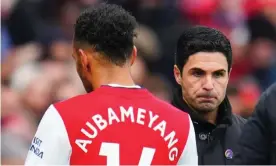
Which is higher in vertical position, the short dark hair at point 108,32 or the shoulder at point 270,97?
the short dark hair at point 108,32

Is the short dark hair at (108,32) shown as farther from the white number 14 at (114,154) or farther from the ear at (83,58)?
the white number 14 at (114,154)

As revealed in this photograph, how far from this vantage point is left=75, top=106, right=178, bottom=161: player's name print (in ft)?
12.6

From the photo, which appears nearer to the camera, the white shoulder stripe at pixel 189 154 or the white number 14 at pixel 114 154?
the white number 14 at pixel 114 154

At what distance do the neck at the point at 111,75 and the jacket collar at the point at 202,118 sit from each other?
936mm

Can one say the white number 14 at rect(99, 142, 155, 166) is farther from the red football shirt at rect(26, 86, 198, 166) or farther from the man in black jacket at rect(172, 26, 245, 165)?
the man in black jacket at rect(172, 26, 245, 165)

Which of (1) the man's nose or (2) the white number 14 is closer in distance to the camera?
(2) the white number 14

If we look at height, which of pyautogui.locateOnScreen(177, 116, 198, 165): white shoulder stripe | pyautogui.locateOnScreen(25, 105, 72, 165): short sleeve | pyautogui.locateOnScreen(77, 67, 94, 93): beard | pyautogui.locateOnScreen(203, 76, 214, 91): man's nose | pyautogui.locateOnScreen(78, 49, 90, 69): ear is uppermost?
pyautogui.locateOnScreen(78, 49, 90, 69): ear

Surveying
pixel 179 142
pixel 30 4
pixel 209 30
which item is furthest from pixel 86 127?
pixel 30 4

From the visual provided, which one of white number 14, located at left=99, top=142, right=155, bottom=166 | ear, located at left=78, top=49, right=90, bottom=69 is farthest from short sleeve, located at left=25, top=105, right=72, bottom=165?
ear, located at left=78, top=49, right=90, bottom=69

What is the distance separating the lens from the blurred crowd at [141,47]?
27.3 feet

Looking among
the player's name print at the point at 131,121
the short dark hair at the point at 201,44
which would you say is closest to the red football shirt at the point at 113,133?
the player's name print at the point at 131,121

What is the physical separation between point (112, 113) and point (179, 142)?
1.11 ft

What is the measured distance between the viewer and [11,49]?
32.0ft

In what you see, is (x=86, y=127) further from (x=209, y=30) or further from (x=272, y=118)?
(x=209, y=30)
